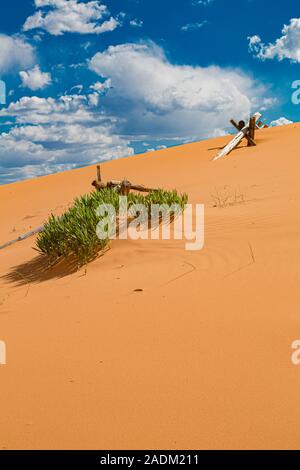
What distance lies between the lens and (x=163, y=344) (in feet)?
9.37

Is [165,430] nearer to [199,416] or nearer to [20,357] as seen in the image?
[199,416]

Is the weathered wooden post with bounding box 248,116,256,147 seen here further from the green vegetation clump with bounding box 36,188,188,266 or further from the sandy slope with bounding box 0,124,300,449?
the green vegetation clump with bounding box 36,188,188,266

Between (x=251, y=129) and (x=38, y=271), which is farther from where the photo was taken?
(x=251, y=129)

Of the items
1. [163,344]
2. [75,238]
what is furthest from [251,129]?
[163,344]

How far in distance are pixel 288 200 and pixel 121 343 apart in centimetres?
445

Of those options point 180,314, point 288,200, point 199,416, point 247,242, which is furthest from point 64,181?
point 199,416

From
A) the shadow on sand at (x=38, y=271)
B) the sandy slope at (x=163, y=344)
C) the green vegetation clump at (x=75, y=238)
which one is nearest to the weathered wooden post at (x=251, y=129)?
the sandy slope at (x=163, y=344)

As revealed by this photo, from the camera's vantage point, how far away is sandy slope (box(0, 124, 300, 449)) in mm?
2051

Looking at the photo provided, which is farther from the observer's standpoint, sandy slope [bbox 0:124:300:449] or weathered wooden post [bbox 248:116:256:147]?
weathered wooden post [bbox 248:116:256:147]

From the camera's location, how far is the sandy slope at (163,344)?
2051 mm

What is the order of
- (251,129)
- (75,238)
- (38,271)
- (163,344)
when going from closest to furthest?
(163,344), (75,238), (38,271), (251,129)

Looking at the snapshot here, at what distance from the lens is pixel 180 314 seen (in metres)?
3.29

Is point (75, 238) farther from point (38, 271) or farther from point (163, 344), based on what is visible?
point (163, 344)

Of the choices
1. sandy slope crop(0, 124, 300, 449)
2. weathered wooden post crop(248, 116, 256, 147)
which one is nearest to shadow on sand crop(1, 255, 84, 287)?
sandy slope crop(0, 124, 300, 449)
